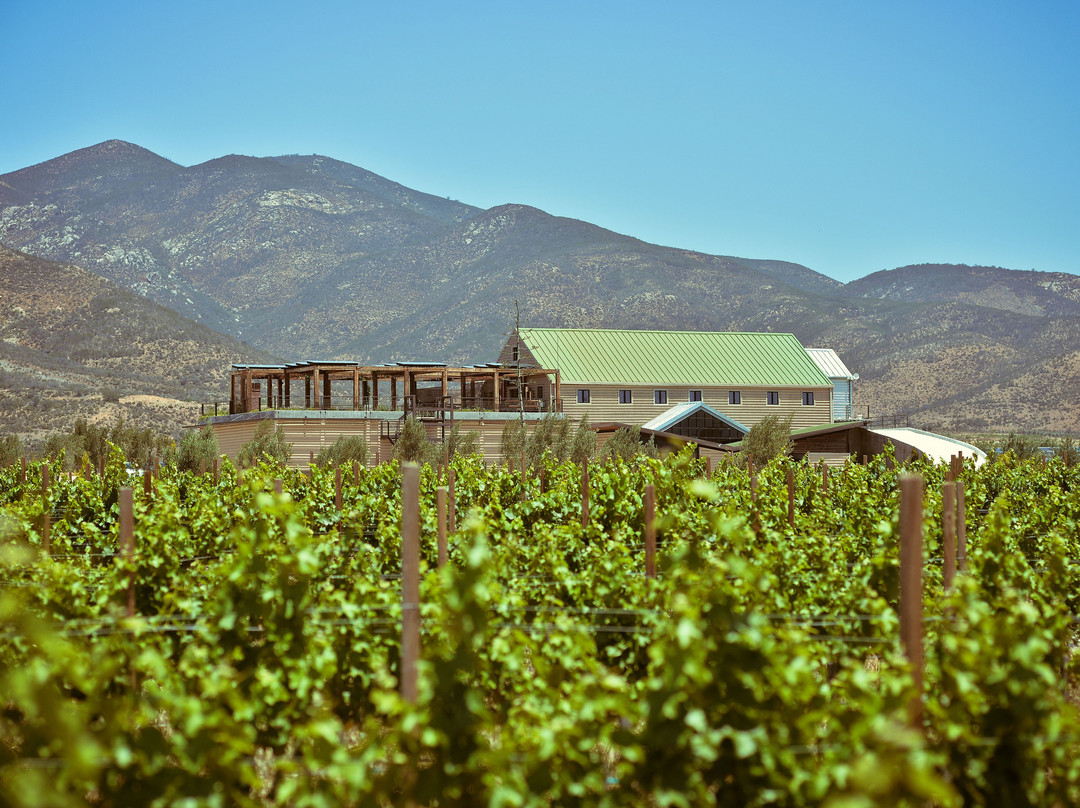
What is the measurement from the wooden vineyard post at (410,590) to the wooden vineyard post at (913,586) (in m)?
2.53

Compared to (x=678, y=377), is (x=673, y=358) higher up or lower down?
higher up

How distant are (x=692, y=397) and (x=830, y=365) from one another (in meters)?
10.4

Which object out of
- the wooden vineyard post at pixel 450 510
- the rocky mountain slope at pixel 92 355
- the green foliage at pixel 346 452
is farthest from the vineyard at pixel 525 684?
the rocky mountain slope at pixel 92 355

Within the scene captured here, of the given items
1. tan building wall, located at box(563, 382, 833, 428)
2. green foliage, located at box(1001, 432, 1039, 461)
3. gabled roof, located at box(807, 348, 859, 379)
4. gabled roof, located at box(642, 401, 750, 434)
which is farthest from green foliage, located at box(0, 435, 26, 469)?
green foliage, located at box(1001, 432, 1039, 461)

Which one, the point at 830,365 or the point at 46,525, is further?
the point at 830,365

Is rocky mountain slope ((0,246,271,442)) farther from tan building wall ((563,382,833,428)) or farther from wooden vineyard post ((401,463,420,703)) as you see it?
wooden vineyard post ((401,463,420,703))

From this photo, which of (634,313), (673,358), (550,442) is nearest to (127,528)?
(550,442)

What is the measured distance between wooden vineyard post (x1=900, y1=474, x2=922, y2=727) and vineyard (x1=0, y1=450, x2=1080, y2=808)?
0.04m

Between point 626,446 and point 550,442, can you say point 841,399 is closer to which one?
point 626,446

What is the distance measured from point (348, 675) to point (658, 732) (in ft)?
10.8

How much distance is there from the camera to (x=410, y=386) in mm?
46969

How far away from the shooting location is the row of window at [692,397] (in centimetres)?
A: 5109

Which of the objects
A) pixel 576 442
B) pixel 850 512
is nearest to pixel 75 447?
pixel 576 442

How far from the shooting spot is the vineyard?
4.88 m
